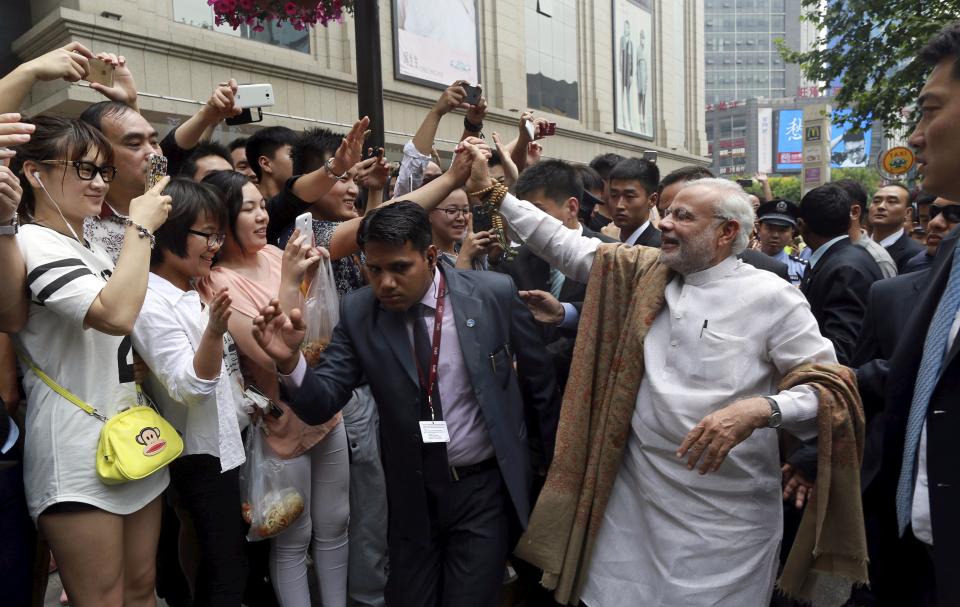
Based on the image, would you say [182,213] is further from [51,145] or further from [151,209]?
[51,145]

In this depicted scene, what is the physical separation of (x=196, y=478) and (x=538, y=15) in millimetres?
17772

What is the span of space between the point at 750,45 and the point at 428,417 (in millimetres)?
130532

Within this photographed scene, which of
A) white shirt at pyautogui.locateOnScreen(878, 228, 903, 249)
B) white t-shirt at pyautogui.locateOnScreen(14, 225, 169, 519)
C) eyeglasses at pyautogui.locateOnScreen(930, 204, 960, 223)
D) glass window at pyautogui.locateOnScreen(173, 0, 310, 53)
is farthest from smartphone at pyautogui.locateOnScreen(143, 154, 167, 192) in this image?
glass window at pyautogui.locateOnScreen(173, 0, 310, 53)

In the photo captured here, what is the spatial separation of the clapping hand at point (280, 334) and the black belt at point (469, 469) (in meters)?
0.77

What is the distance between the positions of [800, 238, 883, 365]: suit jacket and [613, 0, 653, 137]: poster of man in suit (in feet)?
60.3

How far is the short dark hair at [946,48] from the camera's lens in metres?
2.07

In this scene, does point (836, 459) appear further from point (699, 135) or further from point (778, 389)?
point (699, 135)

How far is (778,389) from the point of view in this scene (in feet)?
8.62

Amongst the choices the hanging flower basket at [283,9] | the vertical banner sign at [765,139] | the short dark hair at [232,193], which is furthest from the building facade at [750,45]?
the short dark hair at [232,193]

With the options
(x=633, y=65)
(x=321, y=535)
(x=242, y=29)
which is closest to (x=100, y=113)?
(x=321, y=535)

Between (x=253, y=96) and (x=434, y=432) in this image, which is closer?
(x=434, y=432)

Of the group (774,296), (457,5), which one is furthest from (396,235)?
(457,5)

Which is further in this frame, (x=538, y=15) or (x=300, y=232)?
(x=538, y=15)

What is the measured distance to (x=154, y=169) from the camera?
308 centimetres
